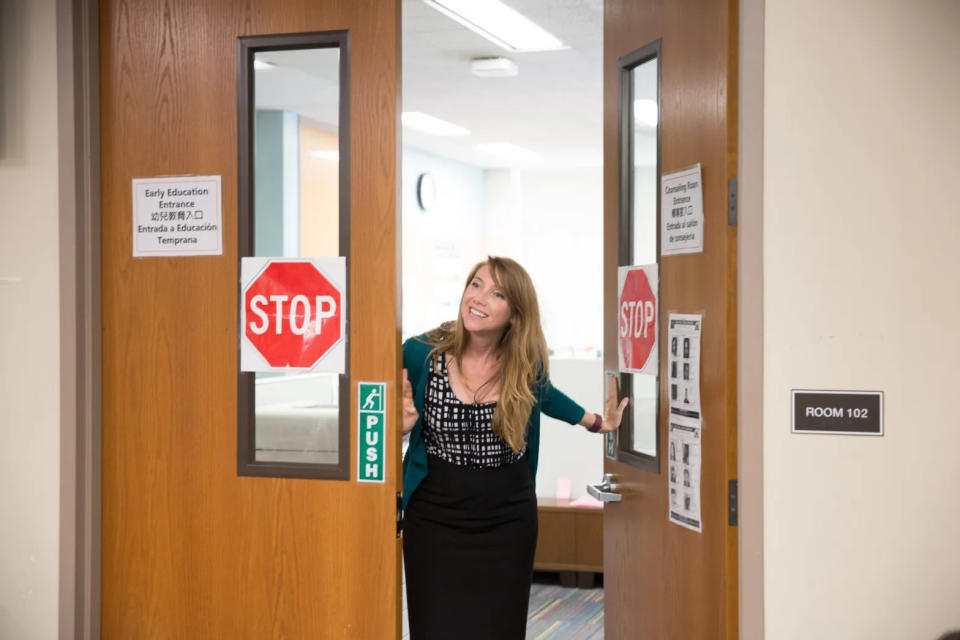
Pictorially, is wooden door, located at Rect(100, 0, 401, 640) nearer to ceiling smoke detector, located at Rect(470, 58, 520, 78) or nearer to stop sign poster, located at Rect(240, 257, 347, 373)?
stop sign poster, located at Rect(240, 257, 347, 373)

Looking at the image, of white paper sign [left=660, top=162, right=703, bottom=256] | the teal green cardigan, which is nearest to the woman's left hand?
the teal green cardigan

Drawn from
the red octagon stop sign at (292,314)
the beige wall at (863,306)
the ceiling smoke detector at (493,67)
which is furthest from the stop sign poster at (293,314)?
the ceiling smoke detector at (493,67)

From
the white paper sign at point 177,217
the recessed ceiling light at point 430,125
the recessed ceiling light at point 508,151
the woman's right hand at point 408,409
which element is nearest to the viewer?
the white paper sign at point 177,217

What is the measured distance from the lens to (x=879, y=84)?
199 cm

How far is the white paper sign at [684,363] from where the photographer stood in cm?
223

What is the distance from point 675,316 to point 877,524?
0.66 meters

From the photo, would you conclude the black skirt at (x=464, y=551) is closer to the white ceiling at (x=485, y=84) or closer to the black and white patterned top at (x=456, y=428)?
the black and white patterned top at (x=456, y=428)

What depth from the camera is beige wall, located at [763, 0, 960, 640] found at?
6.52 ft

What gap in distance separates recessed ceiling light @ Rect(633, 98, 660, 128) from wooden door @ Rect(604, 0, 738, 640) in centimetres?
6

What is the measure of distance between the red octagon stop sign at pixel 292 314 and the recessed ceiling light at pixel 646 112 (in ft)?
3.11

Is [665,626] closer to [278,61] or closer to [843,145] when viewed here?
[843,145]

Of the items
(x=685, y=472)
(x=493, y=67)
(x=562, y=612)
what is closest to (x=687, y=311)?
(x=685, y=472)

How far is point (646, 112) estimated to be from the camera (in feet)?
8.53

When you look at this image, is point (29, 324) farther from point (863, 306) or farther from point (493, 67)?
point (493, 67)
